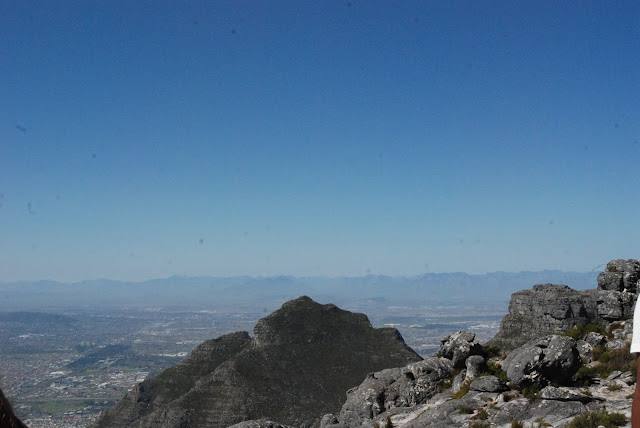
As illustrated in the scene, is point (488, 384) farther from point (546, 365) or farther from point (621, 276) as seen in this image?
point (621, 276)

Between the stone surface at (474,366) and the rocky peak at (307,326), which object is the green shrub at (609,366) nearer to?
the stone surface at (474,366)

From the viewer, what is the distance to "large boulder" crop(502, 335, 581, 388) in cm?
2325

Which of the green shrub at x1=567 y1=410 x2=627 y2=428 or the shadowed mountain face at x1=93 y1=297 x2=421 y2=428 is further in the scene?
the shadowed mountain face at x1=93 y1=297 x2=421 y2=428

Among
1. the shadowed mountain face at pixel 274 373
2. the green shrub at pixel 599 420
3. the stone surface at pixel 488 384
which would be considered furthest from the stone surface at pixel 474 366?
the shadowed mountain face at pixel 274 373

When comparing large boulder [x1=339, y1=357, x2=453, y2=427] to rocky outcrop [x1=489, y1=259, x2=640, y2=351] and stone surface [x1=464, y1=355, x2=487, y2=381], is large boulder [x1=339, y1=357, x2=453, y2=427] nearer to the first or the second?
stone surface [x1=464, y1=355, x2=487, y2=381]

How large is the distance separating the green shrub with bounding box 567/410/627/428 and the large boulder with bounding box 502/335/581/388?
4604mm

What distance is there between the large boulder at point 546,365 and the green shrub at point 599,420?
15.1 feet

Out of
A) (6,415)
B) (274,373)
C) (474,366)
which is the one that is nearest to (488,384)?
(474,366)

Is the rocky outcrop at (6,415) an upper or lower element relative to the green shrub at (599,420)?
upper

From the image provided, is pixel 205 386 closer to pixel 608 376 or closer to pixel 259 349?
pixel 259 349

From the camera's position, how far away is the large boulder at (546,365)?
2325 centimetres

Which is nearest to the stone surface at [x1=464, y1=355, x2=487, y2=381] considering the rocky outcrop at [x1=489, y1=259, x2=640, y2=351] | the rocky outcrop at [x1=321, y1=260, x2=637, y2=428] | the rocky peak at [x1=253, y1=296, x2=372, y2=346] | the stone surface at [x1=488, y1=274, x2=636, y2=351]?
the rocky outcrop at [x1=321, y1=260, x2=637, y2=428]

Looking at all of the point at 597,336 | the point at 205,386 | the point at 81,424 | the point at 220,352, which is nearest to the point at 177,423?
the point at 205,386

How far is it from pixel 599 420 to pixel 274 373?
66.8 meters
